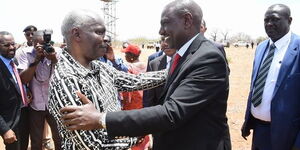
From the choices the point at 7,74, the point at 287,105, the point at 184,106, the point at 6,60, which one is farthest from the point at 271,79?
the point at 6,60

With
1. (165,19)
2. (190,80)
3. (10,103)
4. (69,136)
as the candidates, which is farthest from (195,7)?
(10,103)

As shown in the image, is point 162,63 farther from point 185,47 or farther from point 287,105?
point 185,47

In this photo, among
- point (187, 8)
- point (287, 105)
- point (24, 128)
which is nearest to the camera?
point (187, 8)

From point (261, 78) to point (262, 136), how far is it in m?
0.64

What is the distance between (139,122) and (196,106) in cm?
35

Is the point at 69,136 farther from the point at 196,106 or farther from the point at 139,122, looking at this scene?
the point at 196,106

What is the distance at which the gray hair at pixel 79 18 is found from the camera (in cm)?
204

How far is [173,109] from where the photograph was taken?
188cm

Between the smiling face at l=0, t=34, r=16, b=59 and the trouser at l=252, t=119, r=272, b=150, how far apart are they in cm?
330

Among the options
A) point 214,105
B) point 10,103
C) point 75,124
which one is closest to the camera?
point 75,124

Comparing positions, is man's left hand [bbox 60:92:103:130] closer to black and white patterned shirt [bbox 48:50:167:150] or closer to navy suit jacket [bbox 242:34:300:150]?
black and white patterned shirt [bbox 48:50:167:150]

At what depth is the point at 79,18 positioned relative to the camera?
2.04 m

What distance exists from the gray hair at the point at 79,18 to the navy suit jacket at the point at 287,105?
2133 millimetres

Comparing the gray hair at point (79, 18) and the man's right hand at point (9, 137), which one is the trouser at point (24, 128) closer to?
the man's right hand at point (9, 137)
